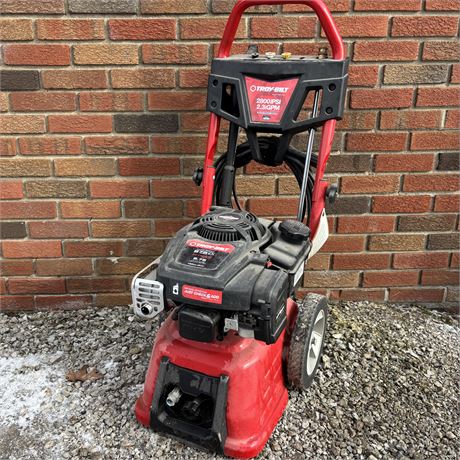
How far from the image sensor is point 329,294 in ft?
9.79

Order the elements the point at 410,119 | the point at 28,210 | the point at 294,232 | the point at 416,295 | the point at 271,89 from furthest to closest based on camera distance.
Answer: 1. the point at 416,295
2. the point at 28,210
3. the point at 410,119
4. the point at 271,89
5. the point at 294,232

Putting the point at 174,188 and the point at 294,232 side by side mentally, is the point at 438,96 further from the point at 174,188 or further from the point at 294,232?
the point at 174,188

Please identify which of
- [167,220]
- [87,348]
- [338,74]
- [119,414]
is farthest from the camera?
[167,220]

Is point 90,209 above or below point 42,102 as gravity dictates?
below

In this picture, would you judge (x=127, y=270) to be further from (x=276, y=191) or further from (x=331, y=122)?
(x=331, y=122)

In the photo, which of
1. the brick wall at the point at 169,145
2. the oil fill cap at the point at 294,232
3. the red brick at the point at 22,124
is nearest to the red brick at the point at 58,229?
the brick wall at the point at 169,145

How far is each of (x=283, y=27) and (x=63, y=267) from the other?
1683mm

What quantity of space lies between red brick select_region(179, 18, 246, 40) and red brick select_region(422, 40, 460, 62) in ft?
2.91

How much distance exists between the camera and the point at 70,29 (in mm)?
2471

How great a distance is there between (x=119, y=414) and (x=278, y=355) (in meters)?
0.70

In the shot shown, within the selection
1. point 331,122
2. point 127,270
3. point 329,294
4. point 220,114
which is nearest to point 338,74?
point 331,122

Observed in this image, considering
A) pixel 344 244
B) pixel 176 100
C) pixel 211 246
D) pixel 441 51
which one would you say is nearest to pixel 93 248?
pixel 176 100

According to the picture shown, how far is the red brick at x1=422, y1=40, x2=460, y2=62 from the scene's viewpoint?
2529 millimetres

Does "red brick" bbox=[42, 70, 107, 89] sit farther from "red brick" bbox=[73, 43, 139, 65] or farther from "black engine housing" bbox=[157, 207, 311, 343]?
"black engine housing" bbox=[157, 207, 311, 343]
